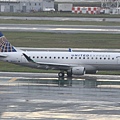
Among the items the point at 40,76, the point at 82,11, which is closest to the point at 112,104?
the point at 40,76

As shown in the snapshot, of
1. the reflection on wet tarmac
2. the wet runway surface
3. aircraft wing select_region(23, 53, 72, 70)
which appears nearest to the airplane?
aircraft wing select_region(23, 53, 72, 70)

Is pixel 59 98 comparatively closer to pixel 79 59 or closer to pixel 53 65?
pixel 53 65

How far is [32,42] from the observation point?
305 feet

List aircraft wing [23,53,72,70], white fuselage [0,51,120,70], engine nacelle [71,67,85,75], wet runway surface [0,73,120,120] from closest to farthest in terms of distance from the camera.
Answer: wet runway surface [0,73,120,120] < engine nacelle [71,67,85,75] < aircraft wing [23,53,72,70] < white fuselage [0,51,120,70]

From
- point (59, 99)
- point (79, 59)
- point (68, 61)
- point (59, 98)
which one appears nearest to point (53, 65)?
point (68, 61)

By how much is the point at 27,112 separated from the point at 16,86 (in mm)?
11650

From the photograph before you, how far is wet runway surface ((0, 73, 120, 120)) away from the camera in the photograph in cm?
4112

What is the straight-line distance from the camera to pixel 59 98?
47.6m

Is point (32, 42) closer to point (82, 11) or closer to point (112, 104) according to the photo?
point (112, 104)

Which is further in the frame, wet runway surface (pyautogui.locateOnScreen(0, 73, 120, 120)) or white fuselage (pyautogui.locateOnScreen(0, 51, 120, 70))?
white fuselage (pyautogui.locateOnScreen(0, 51, 120, 70))

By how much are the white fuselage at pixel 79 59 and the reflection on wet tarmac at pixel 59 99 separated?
246cm

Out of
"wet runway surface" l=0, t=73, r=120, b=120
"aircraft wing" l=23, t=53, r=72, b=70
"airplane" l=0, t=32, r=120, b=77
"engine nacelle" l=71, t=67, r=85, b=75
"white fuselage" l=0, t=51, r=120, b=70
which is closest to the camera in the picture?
"wet runway surface" l=0, t=73, r=120, b=120

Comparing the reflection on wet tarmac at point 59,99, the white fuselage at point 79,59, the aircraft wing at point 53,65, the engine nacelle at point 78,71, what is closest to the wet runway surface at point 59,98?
the reflection on wet tarmac at point 59,99

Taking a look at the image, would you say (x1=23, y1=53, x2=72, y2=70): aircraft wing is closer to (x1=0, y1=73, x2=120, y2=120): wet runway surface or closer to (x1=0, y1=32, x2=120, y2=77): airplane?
(x1=0, y1=32, x2=120, y2=77): airplane
